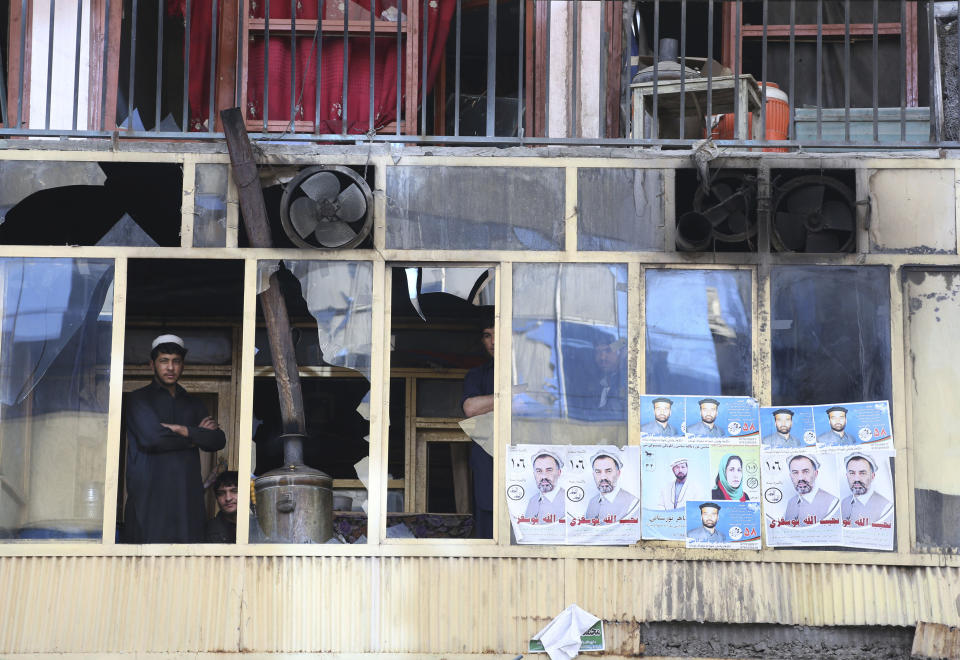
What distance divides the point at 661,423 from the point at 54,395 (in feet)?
11.9

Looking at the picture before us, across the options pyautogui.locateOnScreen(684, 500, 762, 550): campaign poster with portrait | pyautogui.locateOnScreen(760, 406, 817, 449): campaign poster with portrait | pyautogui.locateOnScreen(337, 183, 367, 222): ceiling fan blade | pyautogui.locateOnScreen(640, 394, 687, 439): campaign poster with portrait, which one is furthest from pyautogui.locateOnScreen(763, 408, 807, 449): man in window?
pyautogui.locateOnScreen(337, 183, 367, 222): ceiling fan blade

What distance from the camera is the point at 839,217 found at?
8172 millimetres

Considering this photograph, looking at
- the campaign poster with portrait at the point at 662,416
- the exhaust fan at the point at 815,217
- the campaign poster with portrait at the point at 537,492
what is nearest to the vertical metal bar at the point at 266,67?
the campaign poster with portrait at the point at 537,492

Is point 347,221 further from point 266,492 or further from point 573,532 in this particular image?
point 573,532

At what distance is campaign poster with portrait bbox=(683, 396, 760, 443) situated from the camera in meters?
8.02

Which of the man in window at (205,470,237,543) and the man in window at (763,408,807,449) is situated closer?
the man in window at (763,408,807,449)

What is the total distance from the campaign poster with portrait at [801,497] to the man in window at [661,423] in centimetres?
56

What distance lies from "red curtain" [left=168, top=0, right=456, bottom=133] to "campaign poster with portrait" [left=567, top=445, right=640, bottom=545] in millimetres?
2936

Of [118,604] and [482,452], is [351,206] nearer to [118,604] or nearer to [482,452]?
[482,452]

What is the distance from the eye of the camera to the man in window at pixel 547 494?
7.98m

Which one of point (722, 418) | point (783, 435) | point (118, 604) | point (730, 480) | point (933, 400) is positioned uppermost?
point (933, 400)

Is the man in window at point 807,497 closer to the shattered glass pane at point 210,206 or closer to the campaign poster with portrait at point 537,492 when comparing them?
the campaign poster with portrait at point 537,492

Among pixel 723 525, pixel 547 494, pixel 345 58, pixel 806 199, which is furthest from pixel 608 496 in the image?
pixel 345 58

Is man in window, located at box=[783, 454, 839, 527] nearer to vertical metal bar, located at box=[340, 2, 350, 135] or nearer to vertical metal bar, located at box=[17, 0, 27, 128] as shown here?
vertical metal bar, located at box=[340, 2, 350, 135]
